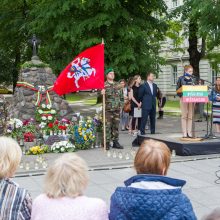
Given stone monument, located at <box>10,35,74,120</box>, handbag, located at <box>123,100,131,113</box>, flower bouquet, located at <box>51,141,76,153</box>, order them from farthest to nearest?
stone monument, located at <box>10,35,74,120</box> < handbag, located at <box>123,100,131,113</box> < flower bouquet, located at <box>51,141,76,153</box>

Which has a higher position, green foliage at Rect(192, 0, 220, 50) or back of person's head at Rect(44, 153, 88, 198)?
green foliage at Rect(192, 0, 220, 50)

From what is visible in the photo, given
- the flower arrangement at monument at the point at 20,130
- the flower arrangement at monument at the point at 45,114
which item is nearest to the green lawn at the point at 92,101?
the flower arrangement at monument at the point at 45,114

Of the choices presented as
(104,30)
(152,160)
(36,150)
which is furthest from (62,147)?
(104,30)

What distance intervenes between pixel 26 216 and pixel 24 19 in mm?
24925

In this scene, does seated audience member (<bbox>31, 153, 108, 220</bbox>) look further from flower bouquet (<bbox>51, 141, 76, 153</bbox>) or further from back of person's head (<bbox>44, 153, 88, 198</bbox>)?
flower bouquet (<bbox>51, 141, 76, 153</bbox>)

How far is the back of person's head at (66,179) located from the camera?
3.47 metres

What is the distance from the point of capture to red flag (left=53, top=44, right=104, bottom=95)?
1223 cm

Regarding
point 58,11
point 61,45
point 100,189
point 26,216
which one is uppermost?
point 58,11

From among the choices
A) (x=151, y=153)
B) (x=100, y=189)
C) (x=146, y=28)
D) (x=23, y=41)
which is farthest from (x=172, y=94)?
(x=151, y=153)

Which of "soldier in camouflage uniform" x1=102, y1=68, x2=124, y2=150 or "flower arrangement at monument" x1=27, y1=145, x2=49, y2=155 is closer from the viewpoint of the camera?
"flower arrangement at monument" x1=27, y1=145, x2=49, y2=155

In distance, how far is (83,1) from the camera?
810 inches

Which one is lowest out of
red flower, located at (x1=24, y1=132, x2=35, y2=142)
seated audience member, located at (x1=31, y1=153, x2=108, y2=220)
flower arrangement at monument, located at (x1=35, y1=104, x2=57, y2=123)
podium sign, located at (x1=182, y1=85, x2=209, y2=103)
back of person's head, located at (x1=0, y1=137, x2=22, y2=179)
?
red flower, located at (x1=24, y1=132, x2=35, y2=142)

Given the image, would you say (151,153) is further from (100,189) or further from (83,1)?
(83,1)

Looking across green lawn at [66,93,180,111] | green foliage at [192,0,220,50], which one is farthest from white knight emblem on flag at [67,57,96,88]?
green lawn at [66,93,180,111]
